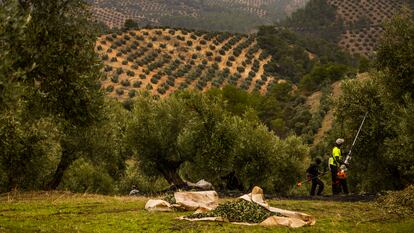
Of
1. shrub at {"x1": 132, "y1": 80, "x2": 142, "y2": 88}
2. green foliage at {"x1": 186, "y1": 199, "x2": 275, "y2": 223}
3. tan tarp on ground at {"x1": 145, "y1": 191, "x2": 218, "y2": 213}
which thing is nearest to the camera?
green foliage at {"x1": 186, "y1": 199, "x2": 275, "y2": 223}

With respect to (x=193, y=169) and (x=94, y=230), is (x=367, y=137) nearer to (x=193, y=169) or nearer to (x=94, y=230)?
(x=193, y=169)

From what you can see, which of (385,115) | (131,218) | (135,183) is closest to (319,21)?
(135,183)

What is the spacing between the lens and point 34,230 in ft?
50.6

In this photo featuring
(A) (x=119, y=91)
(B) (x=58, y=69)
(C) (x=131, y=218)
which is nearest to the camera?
(C) (x=131, y=218)

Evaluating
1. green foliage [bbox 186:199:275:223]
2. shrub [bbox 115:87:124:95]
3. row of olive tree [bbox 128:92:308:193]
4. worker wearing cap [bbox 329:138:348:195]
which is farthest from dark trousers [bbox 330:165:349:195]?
shrub [bbox 115:87:124:95]

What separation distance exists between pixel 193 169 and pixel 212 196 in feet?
52.0

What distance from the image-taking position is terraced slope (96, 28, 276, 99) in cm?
9481

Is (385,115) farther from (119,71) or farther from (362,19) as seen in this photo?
(362,19)

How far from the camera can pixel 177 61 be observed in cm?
10856

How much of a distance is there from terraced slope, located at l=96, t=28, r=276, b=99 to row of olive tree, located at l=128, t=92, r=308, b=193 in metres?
48.1

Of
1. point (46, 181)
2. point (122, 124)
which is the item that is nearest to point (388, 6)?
point (122, 124)

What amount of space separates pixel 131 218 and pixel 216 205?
13.9 ft

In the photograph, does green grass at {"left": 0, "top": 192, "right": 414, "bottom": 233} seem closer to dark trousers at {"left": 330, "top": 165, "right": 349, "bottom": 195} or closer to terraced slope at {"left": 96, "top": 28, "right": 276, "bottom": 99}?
dark trousers at {"left": 330, "top": 165, "right": 349, "bottom": 195}

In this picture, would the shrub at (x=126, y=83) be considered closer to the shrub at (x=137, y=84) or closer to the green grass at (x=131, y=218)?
the shrub at (x=137, y=84)
